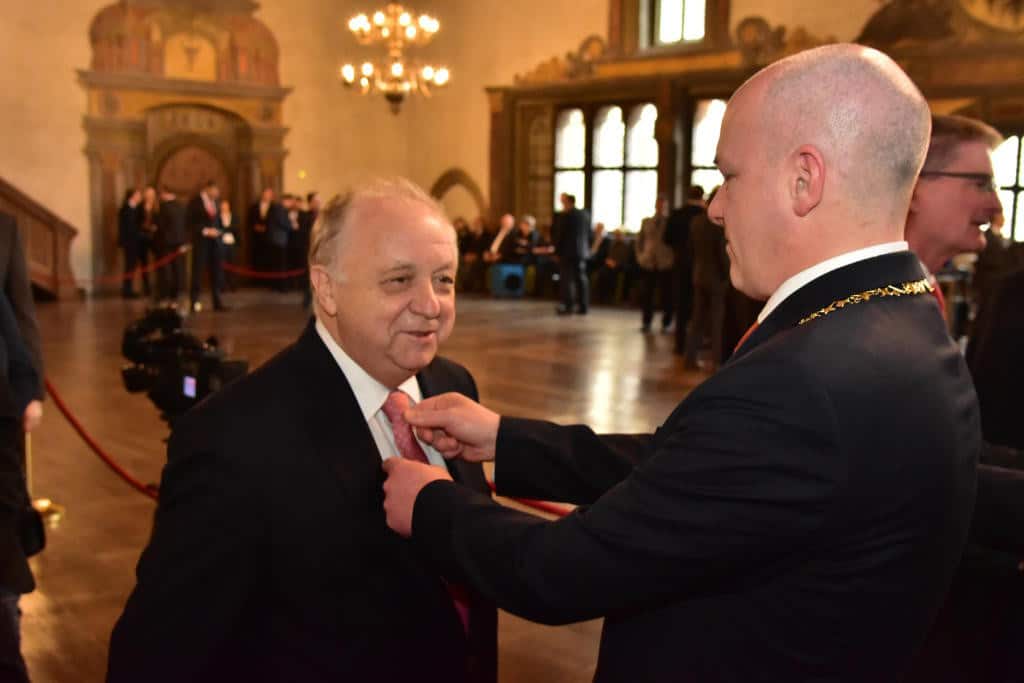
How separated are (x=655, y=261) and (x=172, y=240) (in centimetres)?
703

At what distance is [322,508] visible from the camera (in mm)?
1753

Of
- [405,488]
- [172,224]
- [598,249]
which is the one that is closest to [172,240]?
[172,224]

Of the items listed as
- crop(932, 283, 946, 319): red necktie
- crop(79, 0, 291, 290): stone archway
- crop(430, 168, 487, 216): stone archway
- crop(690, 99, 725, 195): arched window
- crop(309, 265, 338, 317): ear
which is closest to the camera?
crop(932, 283, 946, 319): red necktie

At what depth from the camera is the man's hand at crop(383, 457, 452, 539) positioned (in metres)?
1.56

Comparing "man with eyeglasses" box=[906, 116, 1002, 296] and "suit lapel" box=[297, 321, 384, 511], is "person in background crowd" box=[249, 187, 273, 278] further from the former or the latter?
"suit lapel" box=[297, 321, 384, 511]

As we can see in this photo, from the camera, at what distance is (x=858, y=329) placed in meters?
1.26

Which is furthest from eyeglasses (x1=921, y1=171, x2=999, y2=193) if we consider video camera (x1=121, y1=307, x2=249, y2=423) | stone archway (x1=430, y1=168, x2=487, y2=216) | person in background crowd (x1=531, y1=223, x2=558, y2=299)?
stone archway (x1=430, y1=168, x2=487, y2=216)

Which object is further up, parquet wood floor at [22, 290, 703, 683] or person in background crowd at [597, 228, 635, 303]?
person in background crowd at [597, 228, 635, 303]

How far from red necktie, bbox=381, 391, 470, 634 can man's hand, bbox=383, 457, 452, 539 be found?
1.14 feet

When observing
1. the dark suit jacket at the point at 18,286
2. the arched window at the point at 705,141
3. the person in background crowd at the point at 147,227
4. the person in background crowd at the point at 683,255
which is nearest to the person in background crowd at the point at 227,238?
the person in background crowd at the point at 147,227

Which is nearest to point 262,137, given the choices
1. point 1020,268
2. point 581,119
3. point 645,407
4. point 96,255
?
point 96,255

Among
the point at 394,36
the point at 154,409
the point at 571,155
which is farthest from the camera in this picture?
the point at 571,155

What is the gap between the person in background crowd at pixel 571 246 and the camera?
47.0ft

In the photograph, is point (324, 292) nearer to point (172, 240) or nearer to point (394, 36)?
point (172, 240)
